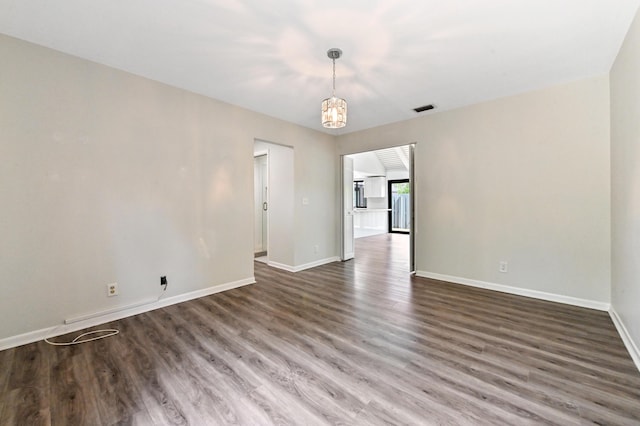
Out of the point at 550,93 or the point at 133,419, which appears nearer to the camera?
the point at 133,419

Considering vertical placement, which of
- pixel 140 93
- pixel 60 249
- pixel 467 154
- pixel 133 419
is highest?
pixel 140 93

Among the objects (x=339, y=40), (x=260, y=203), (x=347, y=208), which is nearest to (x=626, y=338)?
(x=339, y=40)

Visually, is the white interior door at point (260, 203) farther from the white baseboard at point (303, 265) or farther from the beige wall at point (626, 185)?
the beige wall at point (626, 185)

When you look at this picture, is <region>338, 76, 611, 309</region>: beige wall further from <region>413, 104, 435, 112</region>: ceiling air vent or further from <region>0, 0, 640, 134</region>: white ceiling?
<region>0, 0, 640, 134</region>: white ceiling

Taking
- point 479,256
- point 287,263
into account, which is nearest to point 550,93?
point 479,256

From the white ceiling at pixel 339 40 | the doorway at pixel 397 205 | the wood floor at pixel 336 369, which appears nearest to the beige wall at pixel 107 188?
the white ceiling at pixel 339 40

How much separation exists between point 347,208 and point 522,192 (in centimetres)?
290

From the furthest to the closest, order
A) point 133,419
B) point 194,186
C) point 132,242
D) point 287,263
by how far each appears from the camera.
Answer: point 287,263
point 194,186
point 132,242
point 133,419

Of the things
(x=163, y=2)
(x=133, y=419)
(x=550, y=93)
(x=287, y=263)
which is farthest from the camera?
(x=287, y=263)

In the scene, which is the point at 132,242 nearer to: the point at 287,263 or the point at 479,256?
the point at 287,263

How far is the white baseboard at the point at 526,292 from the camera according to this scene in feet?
9.12

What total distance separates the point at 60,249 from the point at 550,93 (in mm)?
5370

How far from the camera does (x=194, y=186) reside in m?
3.19

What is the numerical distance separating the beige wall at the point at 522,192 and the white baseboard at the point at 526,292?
1 cm
